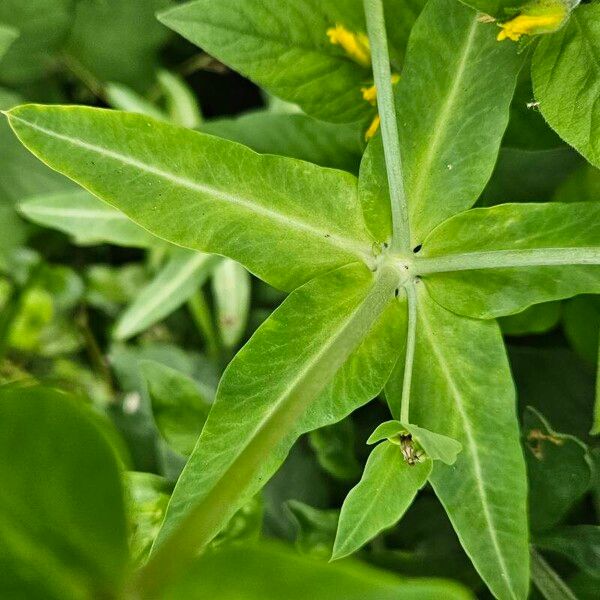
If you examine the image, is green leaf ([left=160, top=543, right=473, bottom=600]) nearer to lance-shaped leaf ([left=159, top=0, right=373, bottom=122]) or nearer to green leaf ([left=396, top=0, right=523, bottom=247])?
green leaf ([left=396, top=0, right=523, bottom=247])

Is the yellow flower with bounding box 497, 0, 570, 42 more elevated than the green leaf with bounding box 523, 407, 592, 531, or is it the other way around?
the yellow flower with bounding box 497, 0, 570, 42

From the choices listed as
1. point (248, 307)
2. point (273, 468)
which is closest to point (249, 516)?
point (273, 468)

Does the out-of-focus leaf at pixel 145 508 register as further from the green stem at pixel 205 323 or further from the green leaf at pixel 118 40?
the green leaf at pixel 118 40

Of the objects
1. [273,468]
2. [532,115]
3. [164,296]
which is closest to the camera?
[273,468]

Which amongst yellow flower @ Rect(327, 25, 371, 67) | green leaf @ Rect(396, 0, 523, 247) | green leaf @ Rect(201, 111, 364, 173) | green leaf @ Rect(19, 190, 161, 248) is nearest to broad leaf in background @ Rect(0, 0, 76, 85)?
green leaf @ Rect(19, 190, 161, 248)

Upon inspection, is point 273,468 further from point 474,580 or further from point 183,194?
point 474,580

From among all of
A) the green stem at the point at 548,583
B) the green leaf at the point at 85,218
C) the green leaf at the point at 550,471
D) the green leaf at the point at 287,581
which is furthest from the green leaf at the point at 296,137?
the green leaf at the point at 287,581
